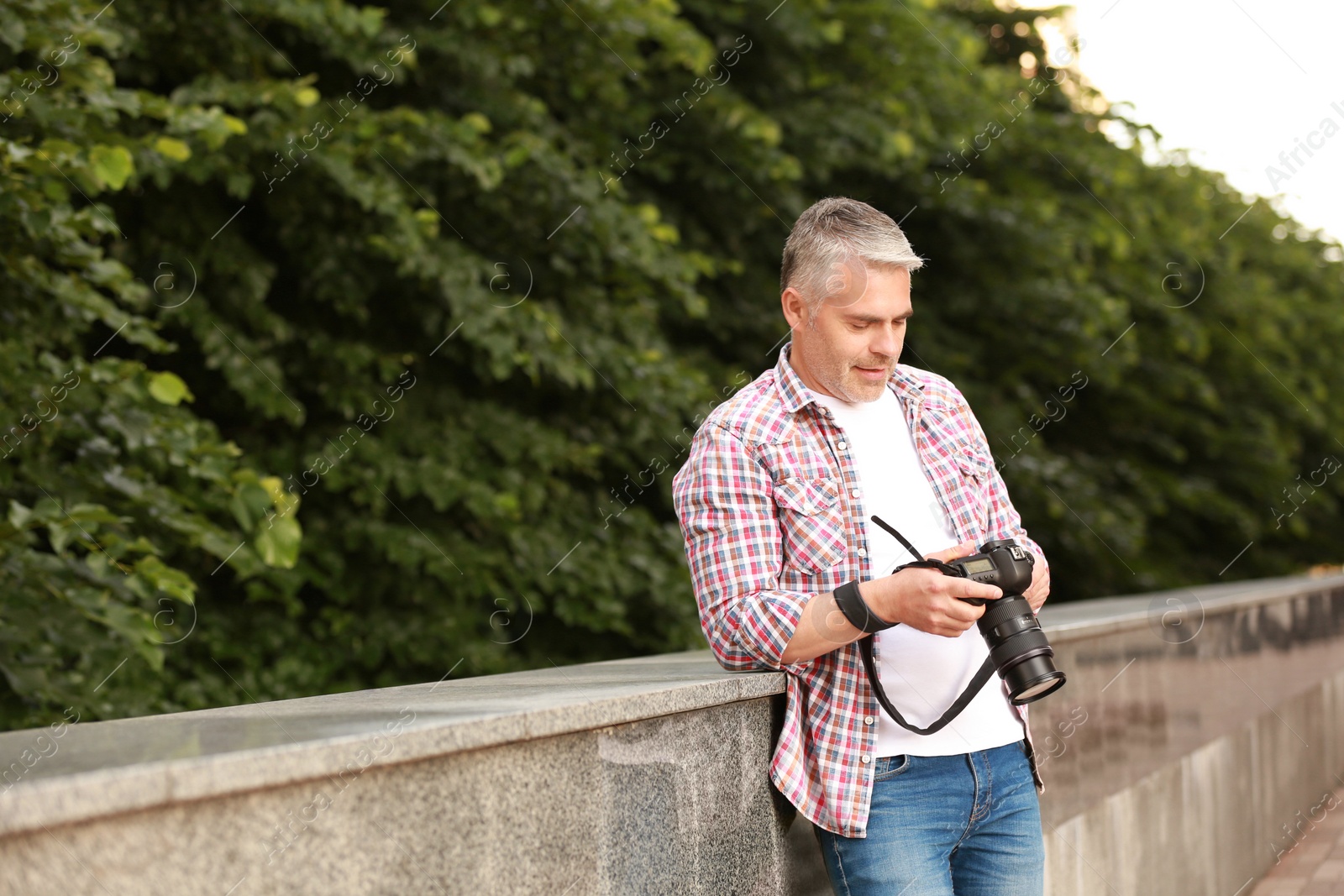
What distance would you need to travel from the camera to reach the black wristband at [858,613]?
218 centimetres

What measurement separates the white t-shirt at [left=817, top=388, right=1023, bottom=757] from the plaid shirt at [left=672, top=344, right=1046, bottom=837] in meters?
0.03

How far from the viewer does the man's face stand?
7.93 feet

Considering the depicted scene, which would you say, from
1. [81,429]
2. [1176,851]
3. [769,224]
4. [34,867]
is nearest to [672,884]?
[34,867]

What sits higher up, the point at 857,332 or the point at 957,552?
the point at 857,332

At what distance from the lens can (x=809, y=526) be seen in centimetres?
236

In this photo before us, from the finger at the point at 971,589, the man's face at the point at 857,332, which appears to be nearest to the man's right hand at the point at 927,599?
the finger at the point at 971,589

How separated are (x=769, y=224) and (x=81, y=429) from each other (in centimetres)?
505

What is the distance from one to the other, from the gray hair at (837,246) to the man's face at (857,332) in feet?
0.05

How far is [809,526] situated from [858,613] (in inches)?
9.2

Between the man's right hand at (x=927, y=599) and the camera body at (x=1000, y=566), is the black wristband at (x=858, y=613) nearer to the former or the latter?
the man's right hand at (x=927, y=599)

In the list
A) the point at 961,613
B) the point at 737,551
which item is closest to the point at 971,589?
the point at 961,613

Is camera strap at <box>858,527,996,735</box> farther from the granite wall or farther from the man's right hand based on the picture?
the granite wall

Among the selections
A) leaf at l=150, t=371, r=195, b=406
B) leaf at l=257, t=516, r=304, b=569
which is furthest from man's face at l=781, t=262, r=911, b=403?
leaf at l=150, t=371, r=195, b=406

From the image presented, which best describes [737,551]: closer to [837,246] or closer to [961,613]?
[961,613]
